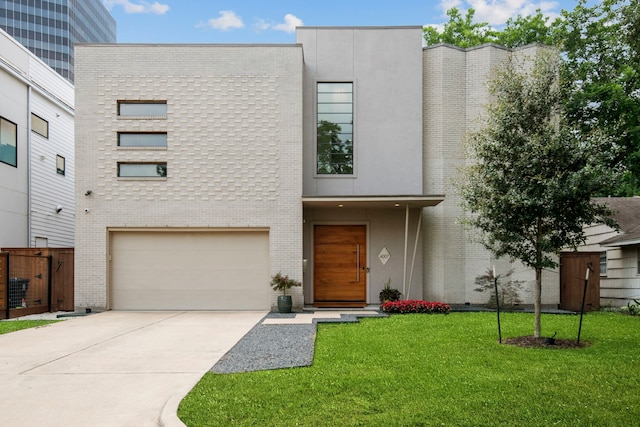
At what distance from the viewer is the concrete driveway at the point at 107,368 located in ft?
17.9

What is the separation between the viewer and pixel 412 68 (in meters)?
16.7

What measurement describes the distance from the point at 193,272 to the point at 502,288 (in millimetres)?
9022

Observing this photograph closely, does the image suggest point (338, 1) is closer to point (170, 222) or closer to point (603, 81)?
point (603, 81)

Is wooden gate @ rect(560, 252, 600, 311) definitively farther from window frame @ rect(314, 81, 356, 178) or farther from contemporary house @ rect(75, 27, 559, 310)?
window frame @ rect(314, 81, 356, 178)

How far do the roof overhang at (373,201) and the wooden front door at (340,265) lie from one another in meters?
0.93

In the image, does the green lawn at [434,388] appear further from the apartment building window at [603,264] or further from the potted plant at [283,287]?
the apartment building window at [603,264]

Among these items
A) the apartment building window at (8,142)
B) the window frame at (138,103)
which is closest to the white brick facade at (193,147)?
the window frame at (138,103)

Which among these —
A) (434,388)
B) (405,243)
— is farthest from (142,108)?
(434,388)

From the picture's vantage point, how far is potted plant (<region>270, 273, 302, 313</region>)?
14.8m

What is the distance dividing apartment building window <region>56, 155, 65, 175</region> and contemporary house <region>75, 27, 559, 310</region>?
822 cm

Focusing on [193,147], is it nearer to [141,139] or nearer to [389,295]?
[141,139]

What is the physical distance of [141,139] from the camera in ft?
52.1

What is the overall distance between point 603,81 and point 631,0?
651 inches

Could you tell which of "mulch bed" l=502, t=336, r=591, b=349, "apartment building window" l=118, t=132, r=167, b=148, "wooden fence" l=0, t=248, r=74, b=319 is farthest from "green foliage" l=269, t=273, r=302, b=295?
"mulch bed" l=502, t=336, r=591, b=349
